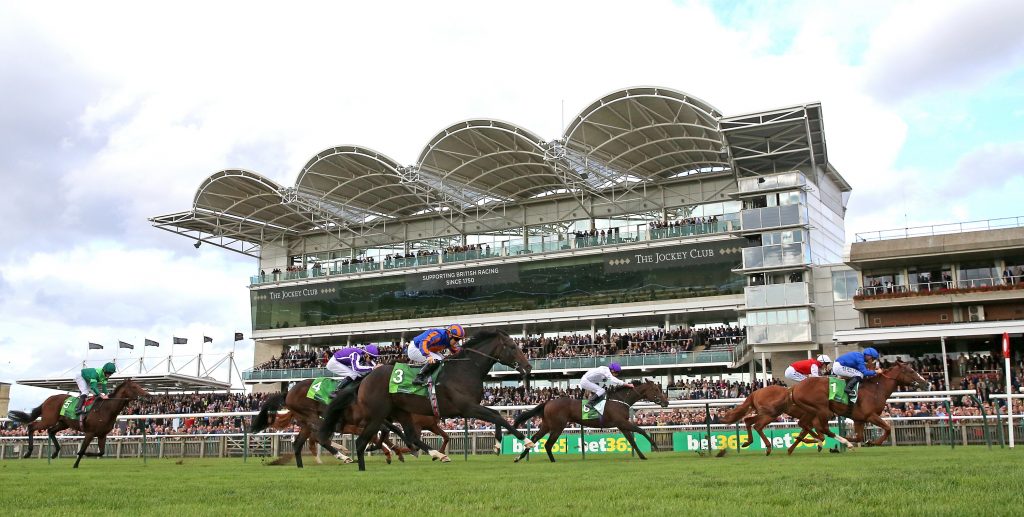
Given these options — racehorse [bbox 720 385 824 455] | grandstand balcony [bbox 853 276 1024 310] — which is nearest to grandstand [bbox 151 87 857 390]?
grandstand balcony [bbox 853 276 1024 310]

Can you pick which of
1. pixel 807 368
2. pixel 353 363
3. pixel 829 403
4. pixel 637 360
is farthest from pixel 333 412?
pixel 637 360

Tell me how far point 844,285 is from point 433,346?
105 feet

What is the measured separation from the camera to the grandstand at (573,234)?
4031 centimetres

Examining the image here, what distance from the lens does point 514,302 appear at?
4769cm

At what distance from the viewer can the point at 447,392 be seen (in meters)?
12.2

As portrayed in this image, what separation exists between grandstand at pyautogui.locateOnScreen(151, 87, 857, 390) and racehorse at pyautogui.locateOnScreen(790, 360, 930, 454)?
83.8 feet

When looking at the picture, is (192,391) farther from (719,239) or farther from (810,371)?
(810,371)

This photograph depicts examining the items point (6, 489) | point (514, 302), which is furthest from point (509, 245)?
point (6, 489)

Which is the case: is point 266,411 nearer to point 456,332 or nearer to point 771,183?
point 456,332

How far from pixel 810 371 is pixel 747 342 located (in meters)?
24.7

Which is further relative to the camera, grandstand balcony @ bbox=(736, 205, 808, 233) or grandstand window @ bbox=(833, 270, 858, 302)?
grandstand balcony @ bbox=(736, 205, 808, 233)

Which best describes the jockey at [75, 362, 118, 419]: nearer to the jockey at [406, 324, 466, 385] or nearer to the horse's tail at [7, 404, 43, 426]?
the horse's tail at [7, 404, 43, 426]

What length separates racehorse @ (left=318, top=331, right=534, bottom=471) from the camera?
39.7 ft

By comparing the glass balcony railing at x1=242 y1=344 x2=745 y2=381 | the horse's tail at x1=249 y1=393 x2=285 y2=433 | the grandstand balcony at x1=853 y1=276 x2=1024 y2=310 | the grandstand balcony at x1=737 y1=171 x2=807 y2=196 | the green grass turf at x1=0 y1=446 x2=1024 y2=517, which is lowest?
the green grass turf at x1=0 y1=446 x2=1024 y2=517
